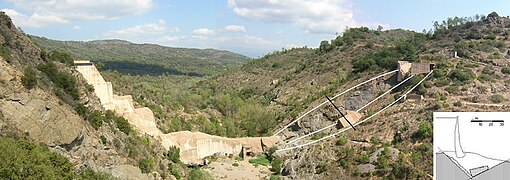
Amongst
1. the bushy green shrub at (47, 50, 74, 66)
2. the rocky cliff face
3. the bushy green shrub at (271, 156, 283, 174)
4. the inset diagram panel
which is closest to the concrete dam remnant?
the bushy green shrub at (47, 50, 74, 66)

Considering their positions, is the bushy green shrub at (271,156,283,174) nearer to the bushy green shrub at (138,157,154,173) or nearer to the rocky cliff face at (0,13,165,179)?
the bushy green shrub at (138,157,154,173)

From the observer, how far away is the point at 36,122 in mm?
15461

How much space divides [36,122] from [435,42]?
42.0 m

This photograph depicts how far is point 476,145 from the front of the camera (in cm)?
1295

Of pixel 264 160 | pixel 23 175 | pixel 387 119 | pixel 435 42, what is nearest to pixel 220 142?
pixel 264 160

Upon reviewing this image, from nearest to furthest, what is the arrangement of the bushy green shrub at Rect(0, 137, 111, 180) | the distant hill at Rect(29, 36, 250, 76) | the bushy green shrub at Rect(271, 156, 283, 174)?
1. the bushy green shrub at Rect(0, 137, 111, 180)
2. the bushy green shrub at Rect(271, 156, 283, 174)
3. the distant hill at Rect(29, 36, 250, 76)

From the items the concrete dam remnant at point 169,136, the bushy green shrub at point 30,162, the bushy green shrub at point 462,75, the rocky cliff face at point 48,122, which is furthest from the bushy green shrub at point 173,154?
the bushy green shrub at point 462,75

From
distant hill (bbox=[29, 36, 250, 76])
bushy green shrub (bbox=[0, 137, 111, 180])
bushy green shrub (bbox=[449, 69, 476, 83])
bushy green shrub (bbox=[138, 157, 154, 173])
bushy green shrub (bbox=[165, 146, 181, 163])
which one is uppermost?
distant hill (bbox=[29, 36, 250, 76])

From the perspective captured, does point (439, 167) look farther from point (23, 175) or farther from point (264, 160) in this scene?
point (264, 160)

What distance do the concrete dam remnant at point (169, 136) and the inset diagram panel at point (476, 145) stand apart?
1903 centimetres

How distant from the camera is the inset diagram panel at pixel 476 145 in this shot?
12812mm

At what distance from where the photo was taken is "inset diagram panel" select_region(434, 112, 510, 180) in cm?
1281

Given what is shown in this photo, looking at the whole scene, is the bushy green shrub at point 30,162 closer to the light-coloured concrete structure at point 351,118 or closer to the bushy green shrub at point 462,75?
the light-coloured concrete structure at point 351,118

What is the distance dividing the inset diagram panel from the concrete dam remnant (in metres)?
19.0
